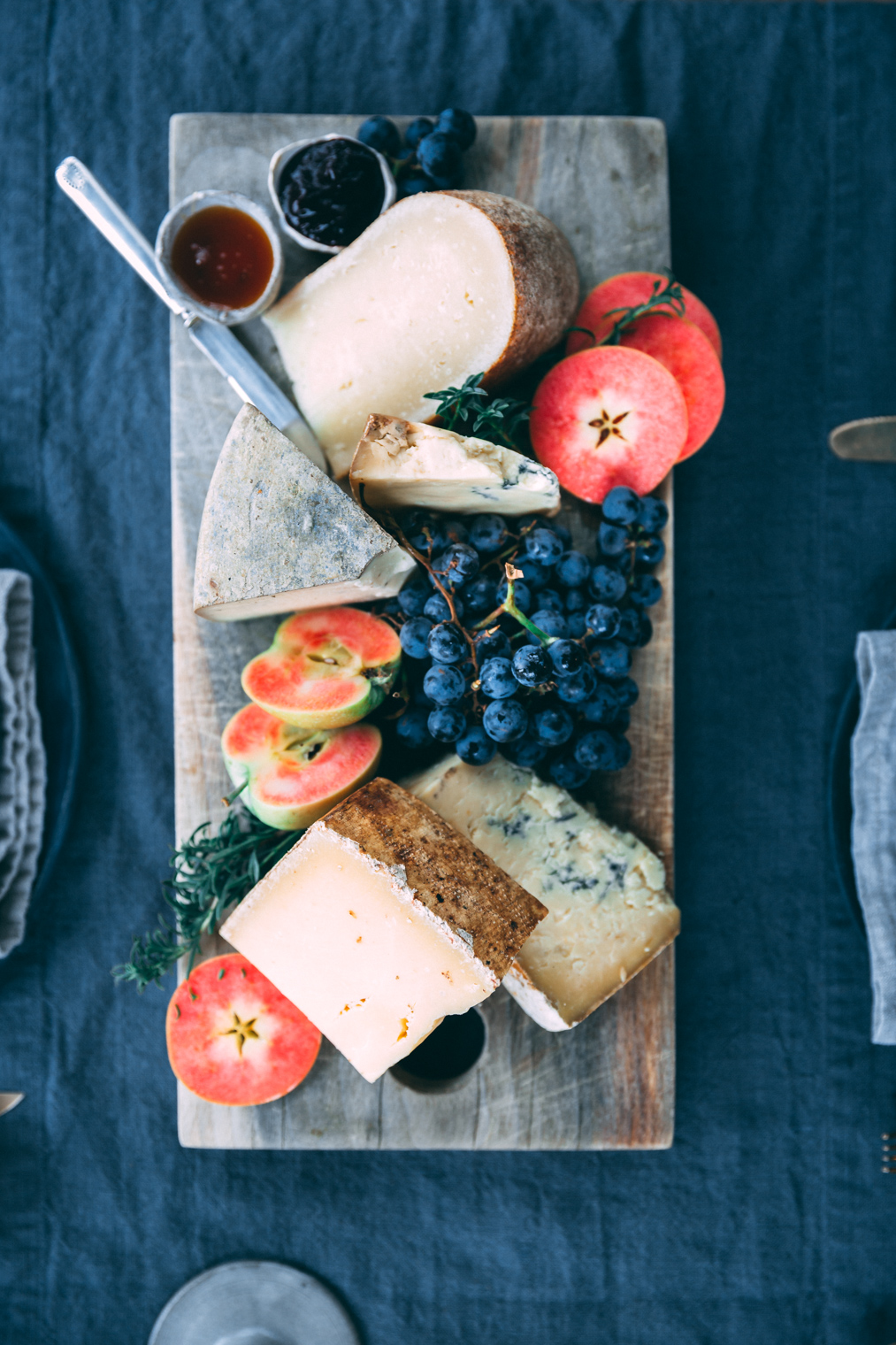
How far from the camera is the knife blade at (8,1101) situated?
1272 mm

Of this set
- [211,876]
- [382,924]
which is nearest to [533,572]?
[382,924]

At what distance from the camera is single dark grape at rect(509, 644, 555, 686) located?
3.06ft

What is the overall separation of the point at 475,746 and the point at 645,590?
30 cm

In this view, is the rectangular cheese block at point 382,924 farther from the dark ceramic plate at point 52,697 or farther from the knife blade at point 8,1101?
the knife blade at point 8,1101

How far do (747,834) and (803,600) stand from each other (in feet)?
1.21

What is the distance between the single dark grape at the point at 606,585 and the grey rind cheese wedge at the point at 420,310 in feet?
0.89

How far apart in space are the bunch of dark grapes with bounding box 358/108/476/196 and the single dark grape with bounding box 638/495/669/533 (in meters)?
0.49

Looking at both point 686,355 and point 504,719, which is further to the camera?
point 686,355

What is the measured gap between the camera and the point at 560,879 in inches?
42.5

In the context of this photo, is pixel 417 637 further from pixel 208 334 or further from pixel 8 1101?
pixel 8 1101

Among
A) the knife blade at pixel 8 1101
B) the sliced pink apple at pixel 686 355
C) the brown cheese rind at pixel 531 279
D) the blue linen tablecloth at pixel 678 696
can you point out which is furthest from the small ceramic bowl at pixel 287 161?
the knife blade at pixel 8 1101

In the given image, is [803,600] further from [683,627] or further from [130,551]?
[130,551]

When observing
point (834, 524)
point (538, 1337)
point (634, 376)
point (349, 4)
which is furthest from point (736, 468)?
point (538, 1337)

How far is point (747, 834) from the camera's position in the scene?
1317 mm
